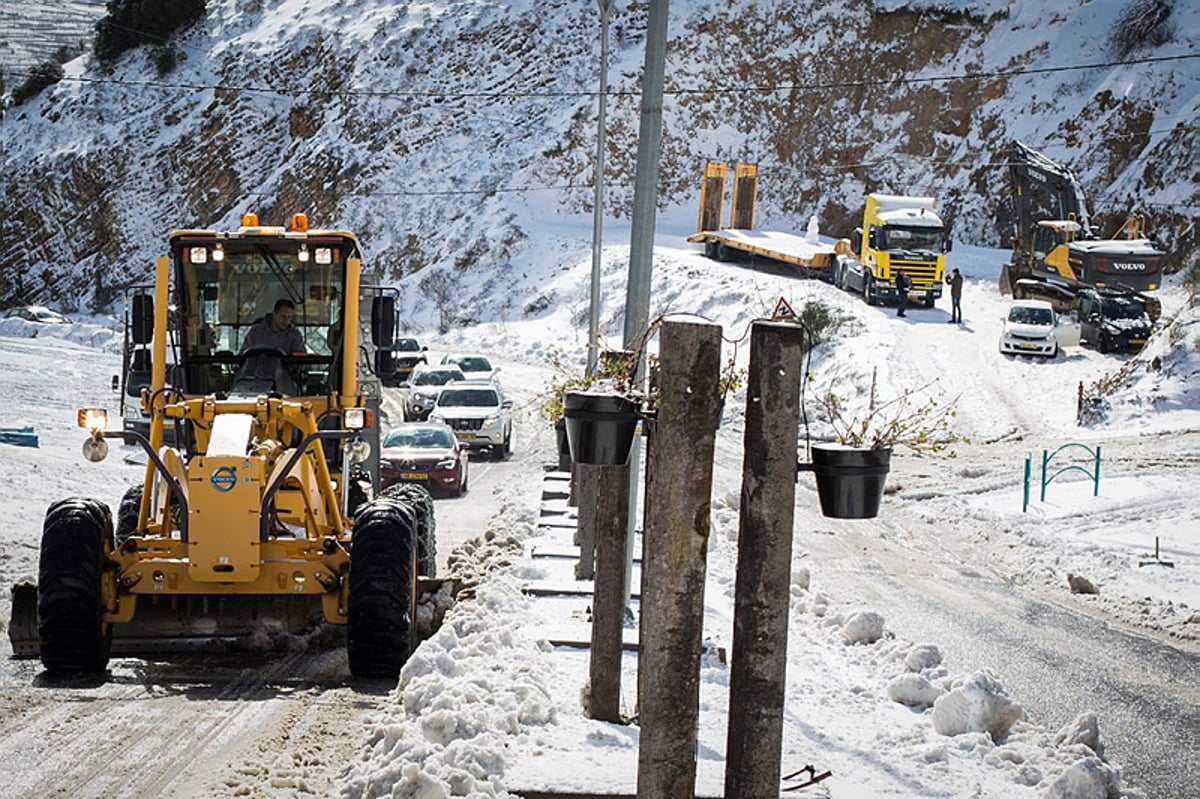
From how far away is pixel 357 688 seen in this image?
1062 centimetres

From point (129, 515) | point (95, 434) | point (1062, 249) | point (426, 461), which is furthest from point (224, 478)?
point (1062, 249)

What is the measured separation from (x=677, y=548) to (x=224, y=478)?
5400mm

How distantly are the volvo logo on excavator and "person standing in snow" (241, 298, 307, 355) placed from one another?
226cm

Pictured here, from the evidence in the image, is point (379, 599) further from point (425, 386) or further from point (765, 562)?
point (425, 386)

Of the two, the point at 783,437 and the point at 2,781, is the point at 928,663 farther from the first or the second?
the point at 2,781

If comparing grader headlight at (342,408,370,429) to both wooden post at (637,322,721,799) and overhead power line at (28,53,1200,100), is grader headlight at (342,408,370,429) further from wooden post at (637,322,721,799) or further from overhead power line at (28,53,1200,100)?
overhead power line at (28,53,1200,100)

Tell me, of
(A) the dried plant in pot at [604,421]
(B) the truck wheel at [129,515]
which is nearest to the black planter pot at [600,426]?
(A) the dried plant in pot at [604,421]

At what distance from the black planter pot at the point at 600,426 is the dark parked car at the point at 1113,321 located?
3397 centimetres

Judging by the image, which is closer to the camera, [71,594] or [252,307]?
[71,594]

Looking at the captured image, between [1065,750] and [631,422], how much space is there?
3.49 meters

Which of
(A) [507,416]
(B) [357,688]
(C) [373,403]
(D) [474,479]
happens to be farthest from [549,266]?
(B) [357,688]

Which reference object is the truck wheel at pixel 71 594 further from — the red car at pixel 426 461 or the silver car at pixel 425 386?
the silver car at pixel 425 386

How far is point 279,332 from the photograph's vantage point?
1272 cm

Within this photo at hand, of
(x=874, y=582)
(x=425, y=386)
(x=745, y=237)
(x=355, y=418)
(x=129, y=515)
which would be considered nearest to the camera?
(x=355, y=418)
